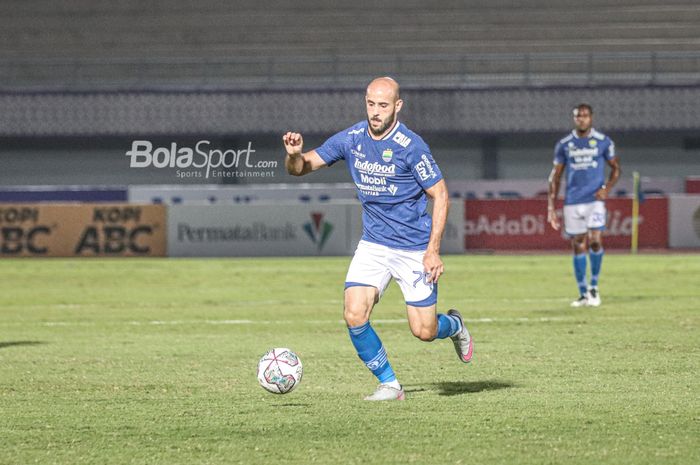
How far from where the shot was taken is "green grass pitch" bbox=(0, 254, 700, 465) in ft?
19.2

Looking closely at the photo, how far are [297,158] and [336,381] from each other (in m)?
1.82

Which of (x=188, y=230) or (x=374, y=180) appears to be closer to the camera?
(x=374, y=180)

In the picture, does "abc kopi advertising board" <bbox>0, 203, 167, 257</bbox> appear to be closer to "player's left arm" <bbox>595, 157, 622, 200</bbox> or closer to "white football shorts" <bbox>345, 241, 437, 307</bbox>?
"player's left arm" <bbox>595, 157, 622, 200</bbox>

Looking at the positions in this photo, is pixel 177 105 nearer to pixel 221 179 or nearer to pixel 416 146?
pixel 221 179

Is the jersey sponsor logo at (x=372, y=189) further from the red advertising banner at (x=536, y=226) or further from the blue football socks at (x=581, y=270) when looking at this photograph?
the red advertising banner at (x=536, y=226)

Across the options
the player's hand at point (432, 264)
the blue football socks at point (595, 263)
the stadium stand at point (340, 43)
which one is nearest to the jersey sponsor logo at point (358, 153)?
the player's hand at point (432, 264)

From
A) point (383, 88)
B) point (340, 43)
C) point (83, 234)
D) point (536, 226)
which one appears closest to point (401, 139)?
point (383, 88)

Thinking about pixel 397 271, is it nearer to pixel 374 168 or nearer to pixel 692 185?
pixel 374 168

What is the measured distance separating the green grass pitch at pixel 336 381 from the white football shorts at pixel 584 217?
0.95 metres

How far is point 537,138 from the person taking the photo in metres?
34.2

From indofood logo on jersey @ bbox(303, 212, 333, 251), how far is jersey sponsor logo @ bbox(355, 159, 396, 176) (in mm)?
16741

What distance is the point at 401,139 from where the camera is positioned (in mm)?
7191

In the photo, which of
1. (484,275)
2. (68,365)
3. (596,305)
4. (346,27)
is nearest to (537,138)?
(346,27)

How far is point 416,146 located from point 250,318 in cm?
675
